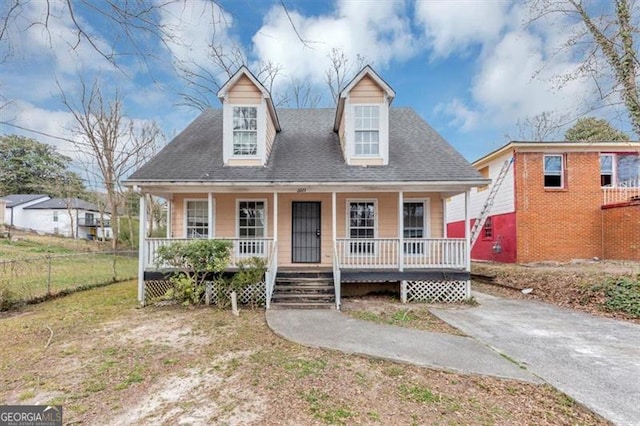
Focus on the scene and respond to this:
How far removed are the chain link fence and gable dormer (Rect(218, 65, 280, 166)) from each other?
240 inches

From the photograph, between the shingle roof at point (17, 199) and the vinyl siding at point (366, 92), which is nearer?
the vinyl siding at point (366, 92)

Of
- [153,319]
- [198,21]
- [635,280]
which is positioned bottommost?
[153,319]

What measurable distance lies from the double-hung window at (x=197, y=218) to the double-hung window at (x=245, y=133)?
2.06m

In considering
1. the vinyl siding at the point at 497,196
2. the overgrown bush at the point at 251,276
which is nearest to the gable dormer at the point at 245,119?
the overgrown bush at the point at 251,276

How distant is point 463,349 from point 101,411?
491 cm

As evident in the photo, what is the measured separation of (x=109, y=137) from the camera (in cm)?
2345

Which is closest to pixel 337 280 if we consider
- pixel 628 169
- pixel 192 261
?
pixel 192 261

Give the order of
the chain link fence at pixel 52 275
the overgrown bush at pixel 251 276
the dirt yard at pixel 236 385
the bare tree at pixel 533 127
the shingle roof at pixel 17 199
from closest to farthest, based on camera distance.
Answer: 1. the dirt yard at pixel 236 385
2. the overgrown bush at pixel 251 276
3. the chain link fence at pixel 52 275
4. the bare tree at pixel 533 127
5. the shingle roof at pixel 17 199

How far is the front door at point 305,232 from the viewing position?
10.3 metres

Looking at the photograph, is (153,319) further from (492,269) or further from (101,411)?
(492,269)

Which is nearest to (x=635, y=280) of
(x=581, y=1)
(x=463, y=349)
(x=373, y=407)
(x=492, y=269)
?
(x=492, y=269)

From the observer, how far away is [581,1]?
9008 millimetres

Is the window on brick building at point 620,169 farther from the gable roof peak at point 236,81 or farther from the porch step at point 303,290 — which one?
the gable roof peak at point 236,81

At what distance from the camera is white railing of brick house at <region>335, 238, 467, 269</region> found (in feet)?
29.1
